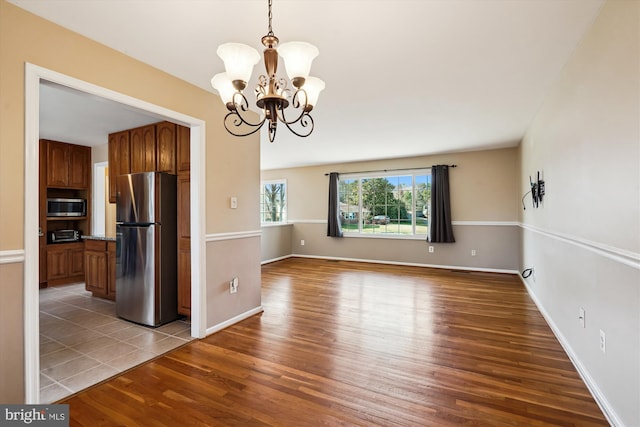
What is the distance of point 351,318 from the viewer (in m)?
3.27

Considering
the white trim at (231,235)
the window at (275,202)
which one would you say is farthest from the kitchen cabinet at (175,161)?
the window at (275,202)

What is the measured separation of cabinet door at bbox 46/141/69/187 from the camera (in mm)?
4793

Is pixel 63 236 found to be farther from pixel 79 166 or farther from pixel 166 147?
pixel 166 147

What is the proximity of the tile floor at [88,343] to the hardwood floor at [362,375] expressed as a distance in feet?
0.62

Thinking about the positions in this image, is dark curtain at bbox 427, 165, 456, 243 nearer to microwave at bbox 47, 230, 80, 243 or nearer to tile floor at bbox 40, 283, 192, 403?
tile floor at bbox 40, 283, 192, 403

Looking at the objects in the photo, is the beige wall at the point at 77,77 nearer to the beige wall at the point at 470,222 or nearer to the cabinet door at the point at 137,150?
the cabinet door at the point at 137,150

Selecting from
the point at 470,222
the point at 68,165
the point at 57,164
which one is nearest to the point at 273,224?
the point at 68,165

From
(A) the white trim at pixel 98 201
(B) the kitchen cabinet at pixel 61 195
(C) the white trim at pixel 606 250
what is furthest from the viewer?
(A) the white trim at pixel 98 201

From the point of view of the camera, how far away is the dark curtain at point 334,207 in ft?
22.6

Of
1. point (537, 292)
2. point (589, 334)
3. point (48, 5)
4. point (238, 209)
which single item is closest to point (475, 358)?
point (589, 334)

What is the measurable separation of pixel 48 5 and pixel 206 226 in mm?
1780

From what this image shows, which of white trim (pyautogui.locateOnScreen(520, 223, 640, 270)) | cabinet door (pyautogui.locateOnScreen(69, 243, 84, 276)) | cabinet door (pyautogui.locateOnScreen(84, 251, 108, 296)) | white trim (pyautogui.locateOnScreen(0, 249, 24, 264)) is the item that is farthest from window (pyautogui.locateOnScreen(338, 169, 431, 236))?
Answer: white trim (pyautogui.locateOnScreen(0, 249, 24, 264))

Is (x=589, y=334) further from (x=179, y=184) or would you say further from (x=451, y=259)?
(x=451, y=259)

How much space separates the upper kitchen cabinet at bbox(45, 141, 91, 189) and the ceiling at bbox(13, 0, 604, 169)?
147 centimetres
